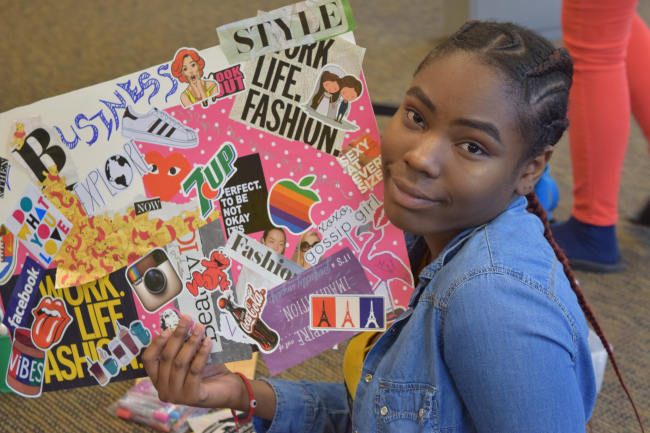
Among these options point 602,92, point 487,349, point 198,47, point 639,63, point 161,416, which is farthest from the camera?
point 198,47

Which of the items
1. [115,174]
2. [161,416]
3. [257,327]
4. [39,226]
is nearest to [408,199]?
[257,327]

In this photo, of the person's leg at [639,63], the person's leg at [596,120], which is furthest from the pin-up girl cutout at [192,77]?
the person's leg at [639,63]

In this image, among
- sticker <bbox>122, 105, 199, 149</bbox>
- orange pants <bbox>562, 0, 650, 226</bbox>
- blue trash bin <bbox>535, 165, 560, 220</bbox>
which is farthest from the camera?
blue trash bin <bbox>535, 165, 560, 220</bbox>

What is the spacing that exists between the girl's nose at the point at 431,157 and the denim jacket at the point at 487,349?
0.09 metres

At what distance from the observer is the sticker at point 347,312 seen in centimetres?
76

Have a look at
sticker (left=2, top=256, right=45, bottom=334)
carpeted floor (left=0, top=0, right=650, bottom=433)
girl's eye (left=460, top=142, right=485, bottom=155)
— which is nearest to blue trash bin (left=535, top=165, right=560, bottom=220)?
carpeted floor (left=0, top=0, right=650, bottom=433)

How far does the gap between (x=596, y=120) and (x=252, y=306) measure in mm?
972

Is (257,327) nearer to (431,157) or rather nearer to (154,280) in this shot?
(154,280)

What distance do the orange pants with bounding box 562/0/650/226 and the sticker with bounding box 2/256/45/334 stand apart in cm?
116

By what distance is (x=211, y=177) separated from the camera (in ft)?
2.49

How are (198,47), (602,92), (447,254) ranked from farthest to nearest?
(198,47) → (602,92) → (447,254)

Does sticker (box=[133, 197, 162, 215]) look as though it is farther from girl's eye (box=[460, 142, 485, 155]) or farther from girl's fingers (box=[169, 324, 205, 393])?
girl's eye (box=[460, 142, 485, 155])

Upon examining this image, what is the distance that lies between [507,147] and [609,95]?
34.8 inches

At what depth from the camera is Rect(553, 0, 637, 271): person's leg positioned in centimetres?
127
